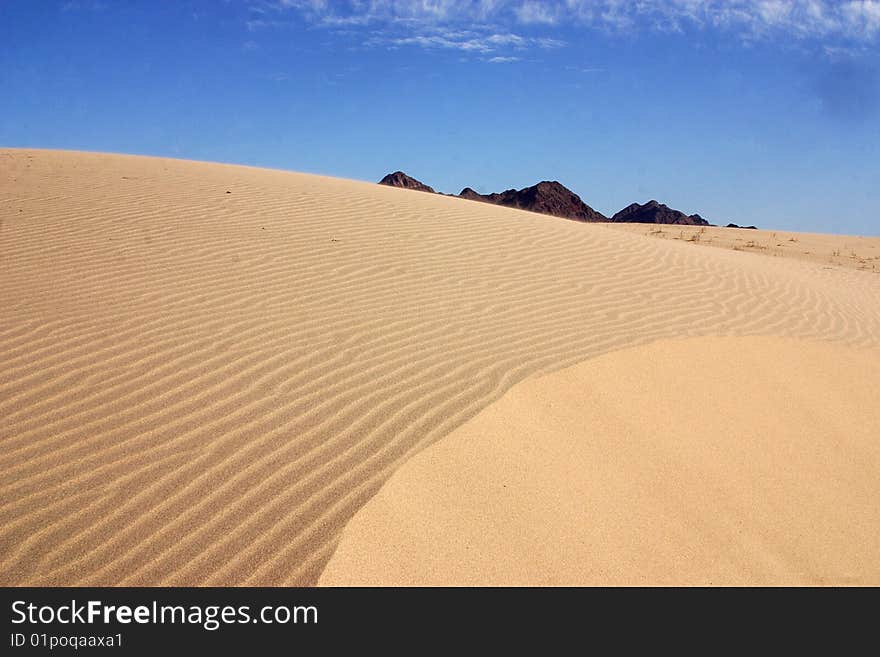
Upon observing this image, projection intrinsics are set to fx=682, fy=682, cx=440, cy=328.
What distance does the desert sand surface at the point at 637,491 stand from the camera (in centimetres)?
306

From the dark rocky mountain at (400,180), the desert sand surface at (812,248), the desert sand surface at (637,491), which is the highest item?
the dark rocky mountain at (400,180)

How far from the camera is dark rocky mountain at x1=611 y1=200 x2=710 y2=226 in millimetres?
40391

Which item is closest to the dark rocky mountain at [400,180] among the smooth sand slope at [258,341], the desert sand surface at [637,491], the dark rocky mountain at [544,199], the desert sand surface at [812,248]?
the dark rocky mountain at [544,199]

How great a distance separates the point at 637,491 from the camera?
378cm

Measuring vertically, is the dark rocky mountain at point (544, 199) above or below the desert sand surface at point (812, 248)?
above

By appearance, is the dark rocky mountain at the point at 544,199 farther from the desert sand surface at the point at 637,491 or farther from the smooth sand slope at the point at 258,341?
the desert sand surface at the point at 637,491

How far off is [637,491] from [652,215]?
41218mm

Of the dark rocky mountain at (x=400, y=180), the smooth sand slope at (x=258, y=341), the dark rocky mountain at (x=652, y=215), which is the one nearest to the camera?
the smooth sand slope at (x=258, y=341)

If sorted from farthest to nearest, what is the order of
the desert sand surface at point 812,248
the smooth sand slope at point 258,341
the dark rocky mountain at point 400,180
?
the dark rocky mountain at point 400,180 < the desert sand surface at point 812,248 < the smooth sand slope at point 258,341

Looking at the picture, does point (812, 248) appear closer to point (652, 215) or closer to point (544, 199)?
point (544, 199)

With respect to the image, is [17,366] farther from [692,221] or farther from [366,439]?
[692,221]

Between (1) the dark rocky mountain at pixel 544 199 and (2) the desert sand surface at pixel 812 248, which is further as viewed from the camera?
(1) the dark rocky mountain at pixel 544 199

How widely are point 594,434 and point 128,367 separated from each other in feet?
9.65

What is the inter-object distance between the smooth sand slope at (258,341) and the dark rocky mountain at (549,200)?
2545 cm
